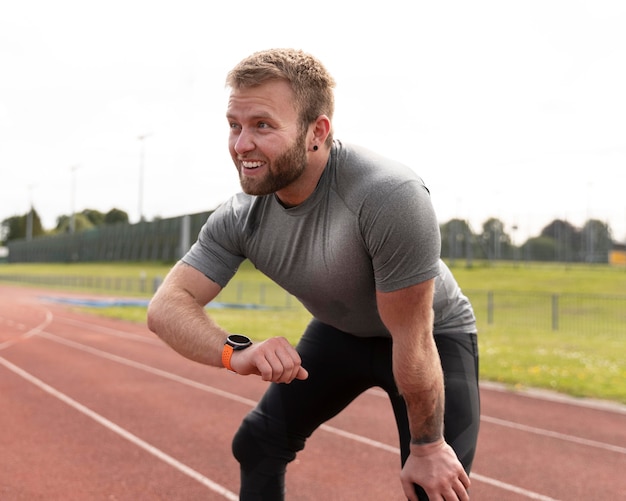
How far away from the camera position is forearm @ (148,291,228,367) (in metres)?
2.14

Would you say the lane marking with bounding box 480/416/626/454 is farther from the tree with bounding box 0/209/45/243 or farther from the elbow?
the tree with bounding box 0/209/45/243

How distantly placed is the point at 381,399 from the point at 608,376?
353 centimetres

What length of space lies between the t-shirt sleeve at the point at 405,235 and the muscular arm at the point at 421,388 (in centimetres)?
5

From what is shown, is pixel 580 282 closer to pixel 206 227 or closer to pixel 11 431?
pixel 11 431

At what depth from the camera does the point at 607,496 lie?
4.94 metres

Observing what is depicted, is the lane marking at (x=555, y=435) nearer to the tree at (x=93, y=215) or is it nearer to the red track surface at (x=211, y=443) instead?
the red track surface at (x=211, y=443)

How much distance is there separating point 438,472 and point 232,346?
80 cm

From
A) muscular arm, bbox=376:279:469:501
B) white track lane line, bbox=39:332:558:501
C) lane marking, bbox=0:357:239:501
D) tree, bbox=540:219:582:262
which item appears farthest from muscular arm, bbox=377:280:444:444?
tree, bbox=540:219:582:262

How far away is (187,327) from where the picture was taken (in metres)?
2.20

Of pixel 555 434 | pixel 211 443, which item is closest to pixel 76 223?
pixel 211 443

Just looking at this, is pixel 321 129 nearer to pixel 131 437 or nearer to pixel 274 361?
pixel 274 361

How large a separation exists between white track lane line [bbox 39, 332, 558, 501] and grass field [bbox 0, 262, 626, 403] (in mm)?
3337

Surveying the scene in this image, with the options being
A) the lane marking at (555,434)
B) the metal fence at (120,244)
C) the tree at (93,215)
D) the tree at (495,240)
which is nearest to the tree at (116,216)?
the tree at (93,215)

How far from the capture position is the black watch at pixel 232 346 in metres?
2.06
